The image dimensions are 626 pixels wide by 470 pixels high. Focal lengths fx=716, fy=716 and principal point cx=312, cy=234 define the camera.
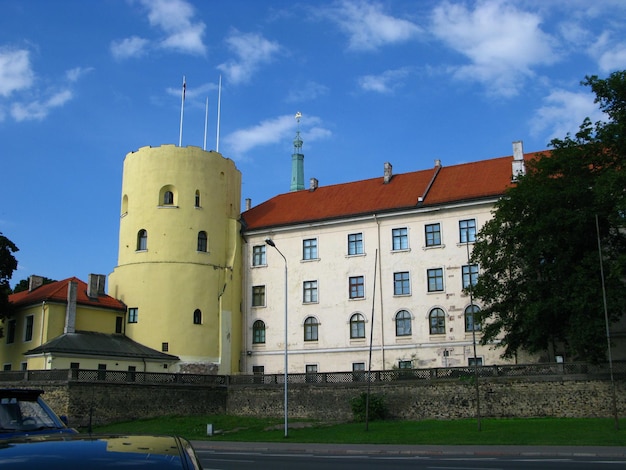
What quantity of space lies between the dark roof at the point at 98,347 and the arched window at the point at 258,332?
22.0 ft

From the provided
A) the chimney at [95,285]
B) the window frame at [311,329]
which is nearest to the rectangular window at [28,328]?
the chimney at [95,285]

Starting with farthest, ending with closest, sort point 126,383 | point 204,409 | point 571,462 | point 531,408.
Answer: point 204,409
point 126,383
point 531,408
point 571,462

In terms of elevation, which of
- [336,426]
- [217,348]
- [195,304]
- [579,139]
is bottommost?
[336,426]

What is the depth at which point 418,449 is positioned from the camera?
85.8 feet

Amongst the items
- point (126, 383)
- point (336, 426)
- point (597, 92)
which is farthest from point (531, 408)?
point (126, 383)

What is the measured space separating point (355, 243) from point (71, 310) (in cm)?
2171

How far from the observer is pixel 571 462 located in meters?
19.6

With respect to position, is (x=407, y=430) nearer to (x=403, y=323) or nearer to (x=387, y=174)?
(x=403, y=323)

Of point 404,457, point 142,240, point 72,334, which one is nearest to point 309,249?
point 142,240

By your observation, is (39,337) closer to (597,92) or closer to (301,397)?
(301,397)

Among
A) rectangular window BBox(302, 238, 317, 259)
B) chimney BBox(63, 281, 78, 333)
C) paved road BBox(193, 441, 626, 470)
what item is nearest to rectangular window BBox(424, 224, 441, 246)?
rectangular window BBox(302, 238, 317, 259)

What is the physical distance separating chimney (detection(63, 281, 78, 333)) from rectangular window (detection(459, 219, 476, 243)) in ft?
93.2

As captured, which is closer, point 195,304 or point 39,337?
point 39,337

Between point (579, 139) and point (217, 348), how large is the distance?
3076 cm
